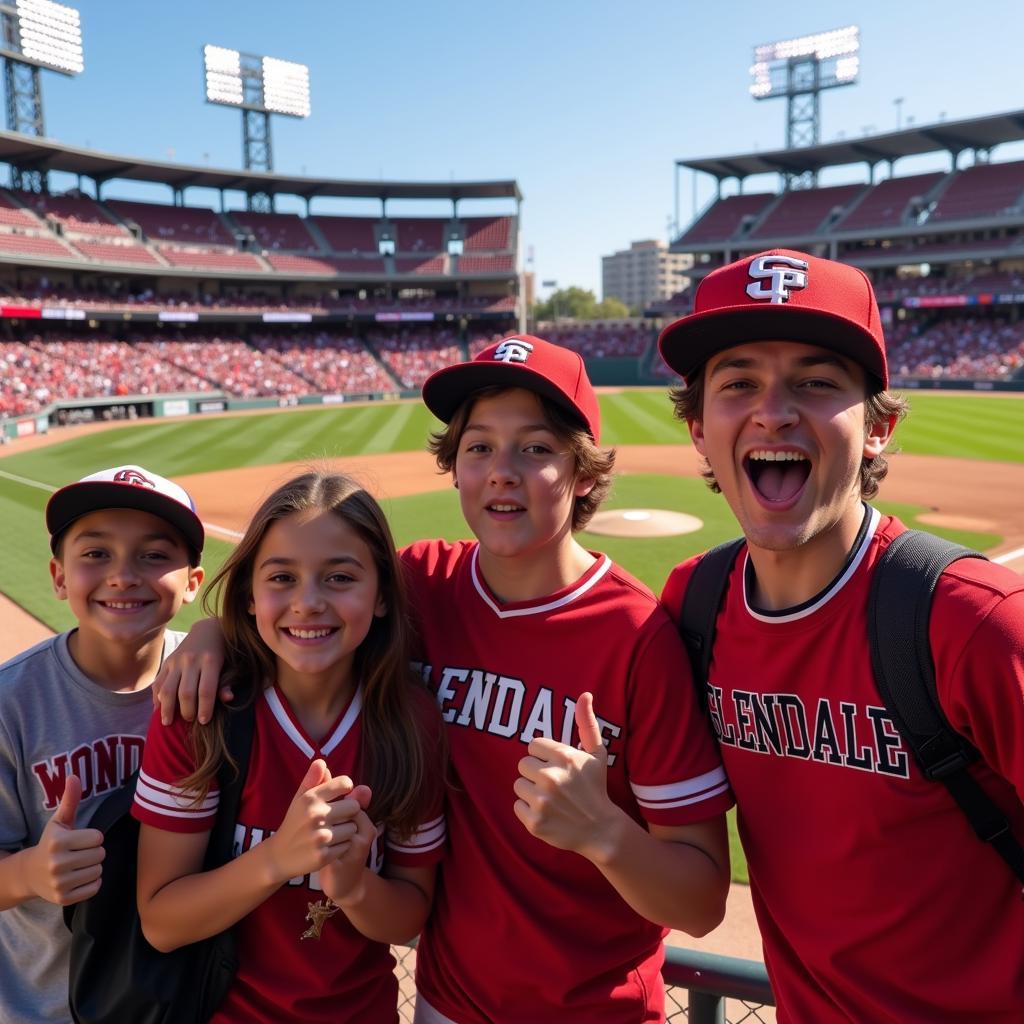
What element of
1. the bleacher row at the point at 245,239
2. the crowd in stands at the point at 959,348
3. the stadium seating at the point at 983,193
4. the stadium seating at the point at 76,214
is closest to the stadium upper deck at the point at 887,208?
the stadium seating at the point at 983,193

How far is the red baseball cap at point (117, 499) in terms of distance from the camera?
269 centimetres

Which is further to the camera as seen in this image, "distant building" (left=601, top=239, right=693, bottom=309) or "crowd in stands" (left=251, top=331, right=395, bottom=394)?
"distant building" (left=601, top=239, right=693, bottom=309)

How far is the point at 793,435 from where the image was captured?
2.11 m

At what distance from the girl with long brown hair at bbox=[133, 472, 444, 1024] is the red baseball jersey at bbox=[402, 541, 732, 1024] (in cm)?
14

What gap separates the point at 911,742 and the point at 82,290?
5006 centimetres

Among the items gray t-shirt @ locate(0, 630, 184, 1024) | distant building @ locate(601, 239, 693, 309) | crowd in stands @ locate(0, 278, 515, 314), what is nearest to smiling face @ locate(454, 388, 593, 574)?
gray t-shirt @ locate(0, 630, 184, 1024)

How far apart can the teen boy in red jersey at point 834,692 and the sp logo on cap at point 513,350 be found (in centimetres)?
48

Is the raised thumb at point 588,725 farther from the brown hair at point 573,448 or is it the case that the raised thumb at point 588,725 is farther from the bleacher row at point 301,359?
the bleacher row at point 301,359

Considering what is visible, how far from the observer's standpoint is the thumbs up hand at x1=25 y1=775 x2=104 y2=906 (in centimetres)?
205

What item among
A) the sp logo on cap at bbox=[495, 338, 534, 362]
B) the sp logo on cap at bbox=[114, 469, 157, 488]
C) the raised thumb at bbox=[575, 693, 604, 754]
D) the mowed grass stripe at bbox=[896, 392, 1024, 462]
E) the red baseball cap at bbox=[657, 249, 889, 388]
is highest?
the red baseball cap at bbox=[657, 249, 889, 388]

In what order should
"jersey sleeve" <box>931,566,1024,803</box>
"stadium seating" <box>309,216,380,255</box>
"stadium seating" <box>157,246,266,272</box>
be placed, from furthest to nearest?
"stadium seating" <box>309,216,380,255</box> < "stadium seating" <box>157,246,266,272</box> < "jersey sleeve" <box>931,566,1024,803</box>

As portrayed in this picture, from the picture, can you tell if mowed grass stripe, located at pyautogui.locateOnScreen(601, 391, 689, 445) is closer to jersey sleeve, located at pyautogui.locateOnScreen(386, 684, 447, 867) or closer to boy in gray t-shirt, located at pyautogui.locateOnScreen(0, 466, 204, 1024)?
boy in gray t-shirt, located at pyautogui.locateOnScreen(0, 466, 204, 1024)

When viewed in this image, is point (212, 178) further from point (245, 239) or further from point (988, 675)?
point (988, 675)

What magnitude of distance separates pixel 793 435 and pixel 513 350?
3.15 ft
